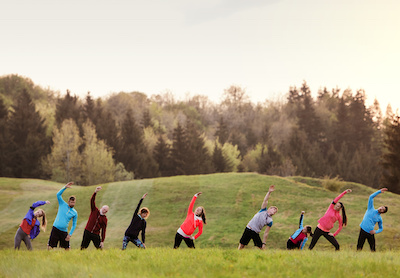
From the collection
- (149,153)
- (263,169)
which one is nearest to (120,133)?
(149,153)

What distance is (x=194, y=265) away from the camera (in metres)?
11.5

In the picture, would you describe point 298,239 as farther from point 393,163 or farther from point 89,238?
point 393,163

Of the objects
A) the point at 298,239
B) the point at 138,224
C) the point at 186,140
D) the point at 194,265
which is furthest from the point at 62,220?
the point at 186,140

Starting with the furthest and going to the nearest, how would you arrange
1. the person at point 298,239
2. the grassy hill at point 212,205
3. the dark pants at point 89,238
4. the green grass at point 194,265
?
1. the grassy hill at point 212,205
2. the person at point 298,239
3. the dark pants at point 89,238
4. the green grass at point 194,265

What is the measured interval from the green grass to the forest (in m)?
34.5

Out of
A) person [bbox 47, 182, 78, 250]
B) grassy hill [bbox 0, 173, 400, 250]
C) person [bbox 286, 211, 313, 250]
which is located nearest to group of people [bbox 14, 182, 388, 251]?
person [bbox 47, 182, 78, 250]

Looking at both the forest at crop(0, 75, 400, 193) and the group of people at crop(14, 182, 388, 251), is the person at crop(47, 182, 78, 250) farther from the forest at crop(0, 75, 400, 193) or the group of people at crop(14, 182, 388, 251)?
the forest at crop(0, 75, 400, 193)

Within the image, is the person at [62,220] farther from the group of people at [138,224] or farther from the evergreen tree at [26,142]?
the evergreen tree at [26,142]

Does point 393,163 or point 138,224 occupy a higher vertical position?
point 393,163

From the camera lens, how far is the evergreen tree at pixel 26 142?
5906cm

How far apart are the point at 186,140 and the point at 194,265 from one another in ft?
191

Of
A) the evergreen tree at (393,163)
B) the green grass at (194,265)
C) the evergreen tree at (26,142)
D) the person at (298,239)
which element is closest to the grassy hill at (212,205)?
the evergreen tree at (393,163)

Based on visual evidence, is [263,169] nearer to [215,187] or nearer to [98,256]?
[215,187]

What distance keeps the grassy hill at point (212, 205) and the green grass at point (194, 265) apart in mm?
14813
